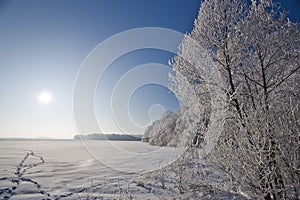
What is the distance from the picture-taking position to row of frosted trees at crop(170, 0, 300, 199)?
453cm

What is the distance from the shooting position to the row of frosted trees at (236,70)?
14.9ft

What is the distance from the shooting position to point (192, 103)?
6.40m

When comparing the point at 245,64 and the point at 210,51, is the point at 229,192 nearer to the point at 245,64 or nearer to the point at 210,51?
the point at 245,64

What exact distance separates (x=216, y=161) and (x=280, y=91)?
7.29ft

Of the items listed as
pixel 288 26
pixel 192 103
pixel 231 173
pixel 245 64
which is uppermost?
pixel 288 26

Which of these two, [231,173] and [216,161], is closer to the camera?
[231,173]

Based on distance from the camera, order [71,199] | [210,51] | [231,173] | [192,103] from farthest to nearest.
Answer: [192,103], [210,51], [71,199], [231,173]

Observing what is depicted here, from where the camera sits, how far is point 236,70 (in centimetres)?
569

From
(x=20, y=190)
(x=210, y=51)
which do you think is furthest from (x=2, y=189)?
A: (x=210, y=51)

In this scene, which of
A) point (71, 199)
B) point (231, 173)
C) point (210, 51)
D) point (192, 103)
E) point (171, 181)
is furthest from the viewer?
point (171, 181)

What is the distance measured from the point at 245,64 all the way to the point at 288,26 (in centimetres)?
137

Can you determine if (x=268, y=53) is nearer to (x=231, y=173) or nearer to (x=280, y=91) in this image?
(x=280, y=91)

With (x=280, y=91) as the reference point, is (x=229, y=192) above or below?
below

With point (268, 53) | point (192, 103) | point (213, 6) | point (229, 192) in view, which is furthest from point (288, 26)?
point (229, 192)
